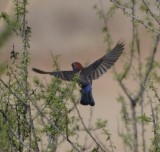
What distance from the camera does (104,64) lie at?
5824 millimetres

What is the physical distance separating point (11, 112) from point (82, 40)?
1981 cm

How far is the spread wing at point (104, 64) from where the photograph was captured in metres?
5.66

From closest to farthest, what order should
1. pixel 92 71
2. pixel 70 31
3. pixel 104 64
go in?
pixel 92 71 < pixel 104 64 < pixel 70 31

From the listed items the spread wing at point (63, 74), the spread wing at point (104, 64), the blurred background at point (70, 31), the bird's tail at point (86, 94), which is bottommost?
the bird's tail at point (86, 94)

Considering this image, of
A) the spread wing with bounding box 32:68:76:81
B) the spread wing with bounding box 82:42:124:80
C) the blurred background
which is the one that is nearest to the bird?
the spread wing with bounding box 82:42:124:80

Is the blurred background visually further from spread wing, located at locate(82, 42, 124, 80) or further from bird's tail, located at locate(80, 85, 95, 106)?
Answer: bird's tail, located at locate(80, 85, 95, 106)

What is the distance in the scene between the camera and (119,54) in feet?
18.9

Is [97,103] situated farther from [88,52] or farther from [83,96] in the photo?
[83,96]

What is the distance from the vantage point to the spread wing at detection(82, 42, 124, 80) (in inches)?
223

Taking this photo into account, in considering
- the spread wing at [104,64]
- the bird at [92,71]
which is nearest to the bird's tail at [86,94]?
the bird at [92,71]

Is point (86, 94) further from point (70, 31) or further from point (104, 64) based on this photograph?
point (70, 31)

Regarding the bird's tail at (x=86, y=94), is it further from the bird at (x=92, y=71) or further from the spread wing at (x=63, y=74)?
the spread wing at (x=63, y=74)

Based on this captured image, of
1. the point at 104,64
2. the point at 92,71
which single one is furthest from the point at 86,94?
the point at 104,64

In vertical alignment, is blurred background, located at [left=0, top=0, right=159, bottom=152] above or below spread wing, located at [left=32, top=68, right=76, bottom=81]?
above
